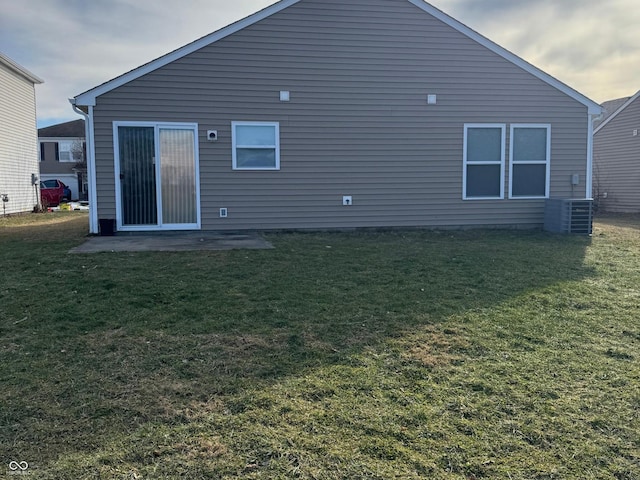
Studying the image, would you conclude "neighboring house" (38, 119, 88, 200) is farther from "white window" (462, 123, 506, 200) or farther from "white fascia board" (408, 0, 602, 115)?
"white window" (462, 123, 506, 200)

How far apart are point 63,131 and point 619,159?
3538cm

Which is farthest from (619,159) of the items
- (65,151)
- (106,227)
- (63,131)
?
(63,131)

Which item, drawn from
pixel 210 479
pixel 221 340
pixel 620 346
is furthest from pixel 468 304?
pixel 210 479

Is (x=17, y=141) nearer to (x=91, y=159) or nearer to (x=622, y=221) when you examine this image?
(x=91, y=159)

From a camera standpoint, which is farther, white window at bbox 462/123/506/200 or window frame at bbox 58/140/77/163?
window frame at bbox 58/140/77/163

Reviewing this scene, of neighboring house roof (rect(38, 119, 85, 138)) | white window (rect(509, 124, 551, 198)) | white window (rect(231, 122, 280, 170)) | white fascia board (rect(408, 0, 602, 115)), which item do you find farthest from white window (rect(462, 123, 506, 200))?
neighboring house roof (rect(38, 119, 85, 138))

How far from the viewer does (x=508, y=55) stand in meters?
11.1

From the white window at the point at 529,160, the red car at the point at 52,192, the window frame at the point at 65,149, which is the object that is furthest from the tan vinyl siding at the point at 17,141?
the window frame at the point at 65,149

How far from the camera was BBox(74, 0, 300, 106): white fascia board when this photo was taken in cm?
947

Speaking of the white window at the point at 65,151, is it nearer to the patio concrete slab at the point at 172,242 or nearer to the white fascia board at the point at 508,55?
the patio concrete slab at the point at 172,242

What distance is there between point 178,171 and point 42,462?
8.28 m

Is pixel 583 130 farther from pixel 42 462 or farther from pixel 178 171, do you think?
pixel 42 462

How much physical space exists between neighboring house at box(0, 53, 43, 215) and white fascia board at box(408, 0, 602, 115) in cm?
1412

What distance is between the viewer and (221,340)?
397cm
